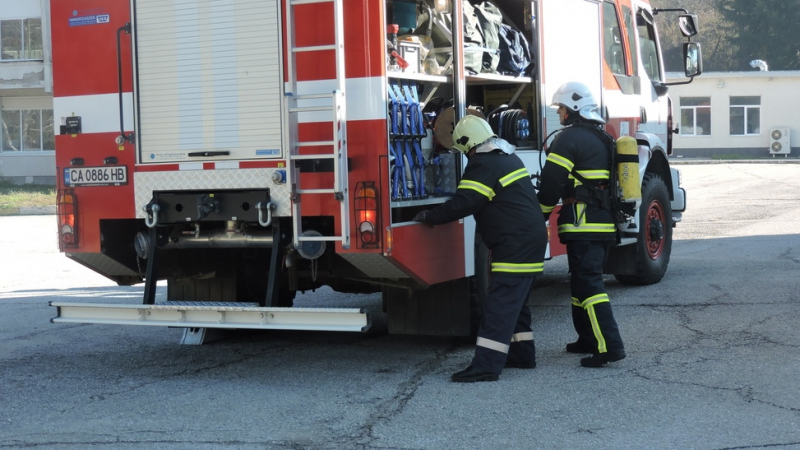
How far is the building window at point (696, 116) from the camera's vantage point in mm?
45562

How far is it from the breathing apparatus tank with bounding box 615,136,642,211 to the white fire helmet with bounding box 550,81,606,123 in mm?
237

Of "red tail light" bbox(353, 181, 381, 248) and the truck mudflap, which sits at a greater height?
"red tail light" bbox(353, 181, 381, 248)

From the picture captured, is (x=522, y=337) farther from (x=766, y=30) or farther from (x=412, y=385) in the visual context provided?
(x=766, y=30)

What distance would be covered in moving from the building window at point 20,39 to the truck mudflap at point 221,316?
31081 millimetres

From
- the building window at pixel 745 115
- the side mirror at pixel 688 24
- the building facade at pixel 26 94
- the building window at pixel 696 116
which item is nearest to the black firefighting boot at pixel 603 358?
the side mirror at pixel 688 24

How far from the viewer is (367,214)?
20.3 ft

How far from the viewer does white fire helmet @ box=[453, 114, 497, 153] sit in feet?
21.4

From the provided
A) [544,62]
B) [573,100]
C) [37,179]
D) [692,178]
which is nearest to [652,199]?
[544,62]

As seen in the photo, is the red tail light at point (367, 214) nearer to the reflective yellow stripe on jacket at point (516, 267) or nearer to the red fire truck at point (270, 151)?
the red fire truck at point (270, 151)

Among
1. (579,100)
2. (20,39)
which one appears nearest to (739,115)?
(20,39)

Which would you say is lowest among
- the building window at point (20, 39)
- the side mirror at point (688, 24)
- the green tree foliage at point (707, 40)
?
the side mirror at point (688, 24)

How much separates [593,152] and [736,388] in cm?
185

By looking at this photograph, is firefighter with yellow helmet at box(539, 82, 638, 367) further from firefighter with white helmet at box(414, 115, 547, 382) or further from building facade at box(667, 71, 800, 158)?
building facade at box(667, 71, 800, 158)

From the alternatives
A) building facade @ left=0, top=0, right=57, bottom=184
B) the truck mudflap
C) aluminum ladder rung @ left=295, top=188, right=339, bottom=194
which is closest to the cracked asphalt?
the truck mudflap
